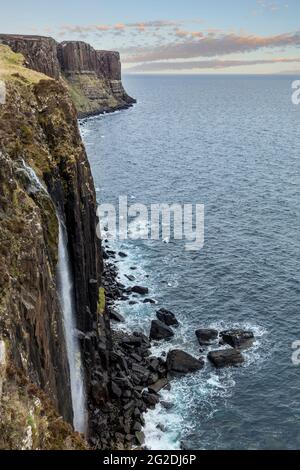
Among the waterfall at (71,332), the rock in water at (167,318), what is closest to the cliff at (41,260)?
the waterfall at (71,332)

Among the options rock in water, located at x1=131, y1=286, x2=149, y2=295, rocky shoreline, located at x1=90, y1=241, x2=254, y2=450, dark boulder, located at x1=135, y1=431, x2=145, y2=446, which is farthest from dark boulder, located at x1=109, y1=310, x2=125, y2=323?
dark boulder, located at x1=135, y1=431, x2=145, y2=446

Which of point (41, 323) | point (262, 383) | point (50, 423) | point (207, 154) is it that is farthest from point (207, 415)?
point (207, 154)

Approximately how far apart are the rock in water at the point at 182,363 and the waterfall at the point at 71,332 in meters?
11.5

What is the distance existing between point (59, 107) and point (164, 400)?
2800 cm

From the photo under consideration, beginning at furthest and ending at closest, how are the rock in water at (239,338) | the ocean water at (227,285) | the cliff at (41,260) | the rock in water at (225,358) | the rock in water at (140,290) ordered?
the rock in water at (140,290) < the rock in water at (239,338) < the rock in water at (225,358) < the ocean water at (227,285) < the cliff at (41,260)

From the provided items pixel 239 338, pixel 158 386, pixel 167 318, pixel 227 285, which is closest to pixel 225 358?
pixel 239 338

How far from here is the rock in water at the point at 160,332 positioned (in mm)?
53844

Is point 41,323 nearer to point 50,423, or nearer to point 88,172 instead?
point 50,423

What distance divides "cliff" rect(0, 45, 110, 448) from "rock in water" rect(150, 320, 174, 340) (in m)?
7.18

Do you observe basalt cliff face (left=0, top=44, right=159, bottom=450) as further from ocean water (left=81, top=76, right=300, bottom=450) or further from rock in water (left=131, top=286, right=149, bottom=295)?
rock in water (left=131, top=286, right=149, bottom=295)

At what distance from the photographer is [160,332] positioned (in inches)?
2125

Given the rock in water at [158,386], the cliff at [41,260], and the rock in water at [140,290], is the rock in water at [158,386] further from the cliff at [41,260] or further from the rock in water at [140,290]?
the rock in water at [140,290]

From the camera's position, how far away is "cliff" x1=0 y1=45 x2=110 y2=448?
20.7 metres

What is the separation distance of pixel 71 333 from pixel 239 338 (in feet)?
70.9
